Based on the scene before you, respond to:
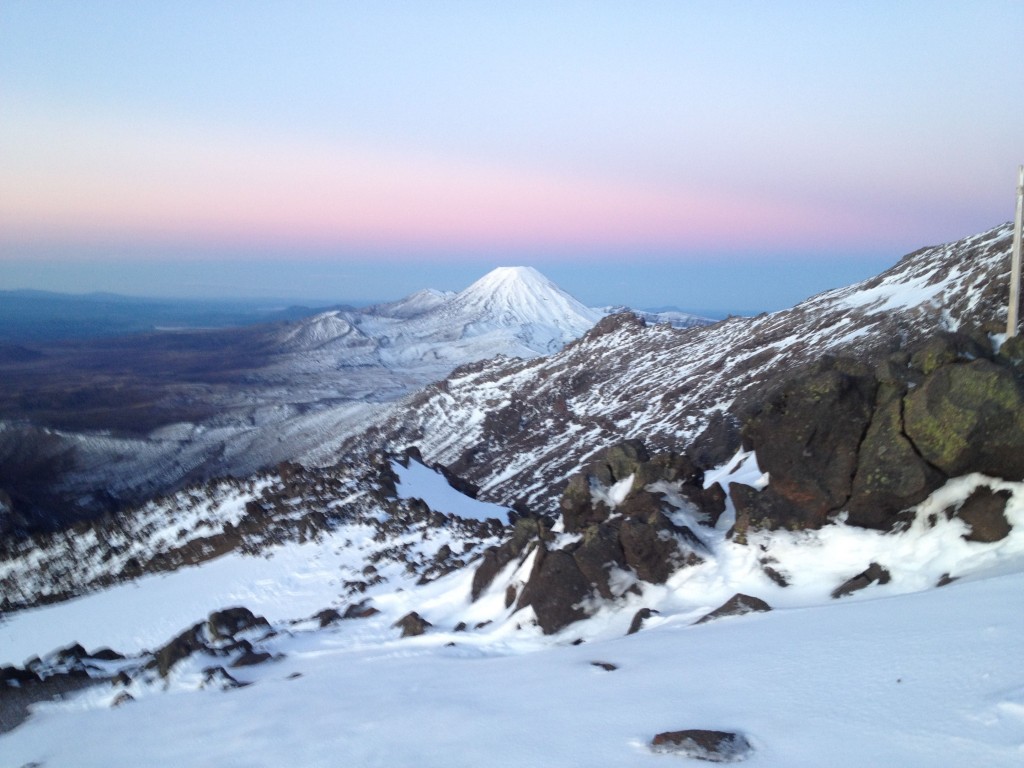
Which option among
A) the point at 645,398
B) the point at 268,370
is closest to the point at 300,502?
the point at 645,398

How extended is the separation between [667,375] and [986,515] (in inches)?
1946

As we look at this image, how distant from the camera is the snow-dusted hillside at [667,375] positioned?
37.6 metres

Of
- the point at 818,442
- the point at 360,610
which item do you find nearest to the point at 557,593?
the point at 818,442

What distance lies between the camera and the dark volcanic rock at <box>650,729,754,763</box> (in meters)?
4.62

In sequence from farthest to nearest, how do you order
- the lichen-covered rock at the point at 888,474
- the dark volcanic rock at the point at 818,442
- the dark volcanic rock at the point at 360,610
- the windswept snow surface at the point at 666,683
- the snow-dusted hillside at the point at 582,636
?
the dark volcanic rock at the point at 360,610 → the dark volcanic rock at the point at 818,442 → the lichen-covered rock at the point at 888,474 → the snow-dusted hillside at the point at 582,636 → the windswept snow surface at the point at 666,683

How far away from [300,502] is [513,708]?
20569 millimetres

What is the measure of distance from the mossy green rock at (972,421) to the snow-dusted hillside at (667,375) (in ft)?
59.0

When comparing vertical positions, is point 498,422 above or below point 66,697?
below

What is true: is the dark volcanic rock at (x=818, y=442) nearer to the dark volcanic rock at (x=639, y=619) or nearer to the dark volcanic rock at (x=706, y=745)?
the dark volcanic rock at (x=639, y=619)

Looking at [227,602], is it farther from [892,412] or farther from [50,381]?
[50,381]

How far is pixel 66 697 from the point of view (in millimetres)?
9641

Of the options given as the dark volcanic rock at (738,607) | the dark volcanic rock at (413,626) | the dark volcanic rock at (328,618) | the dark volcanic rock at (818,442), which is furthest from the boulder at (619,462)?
the dark volcanic rock at (328,618)

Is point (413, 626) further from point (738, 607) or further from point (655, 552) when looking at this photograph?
point (738, 607)

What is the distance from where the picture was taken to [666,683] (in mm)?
6121
